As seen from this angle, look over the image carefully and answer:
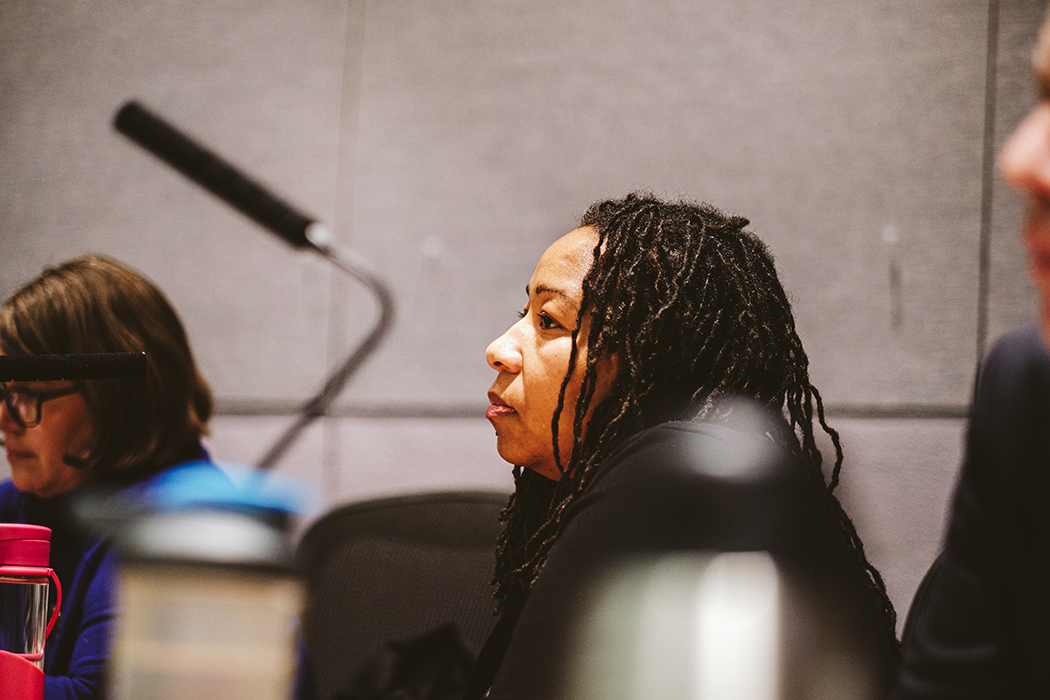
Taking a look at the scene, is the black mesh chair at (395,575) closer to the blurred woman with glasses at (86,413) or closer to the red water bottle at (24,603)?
the blurred woman with glasses at (86,413)

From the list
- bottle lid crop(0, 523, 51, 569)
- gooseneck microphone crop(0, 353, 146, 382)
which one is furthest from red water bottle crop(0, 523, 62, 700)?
gooseneck microphone crop(0, 353, 146, 382)

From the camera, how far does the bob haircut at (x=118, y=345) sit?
132 cm

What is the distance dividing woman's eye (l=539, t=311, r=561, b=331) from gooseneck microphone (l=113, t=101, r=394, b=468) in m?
1.02

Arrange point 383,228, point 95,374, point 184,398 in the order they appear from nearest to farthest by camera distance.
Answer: point 95,374
point 184,398
point 383,228

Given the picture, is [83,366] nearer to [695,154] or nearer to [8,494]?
[8,494]

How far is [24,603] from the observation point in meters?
0.81

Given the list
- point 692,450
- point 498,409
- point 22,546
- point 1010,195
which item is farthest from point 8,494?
point 1010,195

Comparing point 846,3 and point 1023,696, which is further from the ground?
point 846,3

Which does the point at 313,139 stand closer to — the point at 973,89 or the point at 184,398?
the point at 184,398

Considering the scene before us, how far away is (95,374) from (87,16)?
6.32 ft

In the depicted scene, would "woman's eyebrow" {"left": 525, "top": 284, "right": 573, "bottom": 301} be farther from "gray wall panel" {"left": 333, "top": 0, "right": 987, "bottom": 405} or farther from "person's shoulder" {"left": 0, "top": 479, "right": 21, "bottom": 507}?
"person's shoulder" {"left": 0, "top": 479, "right": 21, "bottom": 507}

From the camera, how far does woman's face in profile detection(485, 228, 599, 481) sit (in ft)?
3.32

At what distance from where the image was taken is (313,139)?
2.12 meters

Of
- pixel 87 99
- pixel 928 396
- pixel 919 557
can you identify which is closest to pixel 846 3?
pixel 928 396
